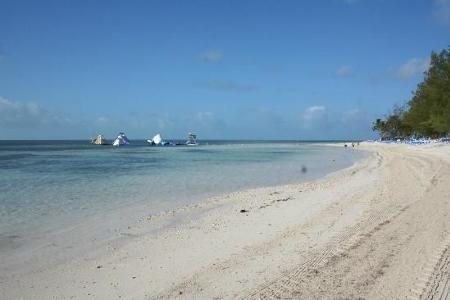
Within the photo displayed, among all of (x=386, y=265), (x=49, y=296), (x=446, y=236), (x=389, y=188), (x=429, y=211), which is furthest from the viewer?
(x=389, y=188)

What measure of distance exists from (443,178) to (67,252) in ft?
57.3

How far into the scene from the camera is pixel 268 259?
7551 millimetres

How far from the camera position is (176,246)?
29.1ft

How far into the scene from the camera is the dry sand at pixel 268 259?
6086 millimetres

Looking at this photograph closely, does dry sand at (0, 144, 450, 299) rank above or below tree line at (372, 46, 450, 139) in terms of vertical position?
below

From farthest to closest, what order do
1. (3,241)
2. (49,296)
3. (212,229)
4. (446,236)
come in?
(212,229) → (3,241) → (446,236) → (49,296)

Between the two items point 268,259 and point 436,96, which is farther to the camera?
point 436,96

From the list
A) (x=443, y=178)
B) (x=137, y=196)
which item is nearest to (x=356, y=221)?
(x=137, y=196)

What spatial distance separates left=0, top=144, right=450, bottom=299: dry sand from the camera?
6.09m

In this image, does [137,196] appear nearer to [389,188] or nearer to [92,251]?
[92,251]

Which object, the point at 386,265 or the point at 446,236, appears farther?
the point at 446,236

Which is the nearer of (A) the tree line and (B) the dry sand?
(B) the dry sand

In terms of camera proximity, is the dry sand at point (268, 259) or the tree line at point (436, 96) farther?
the tree line at point (436, 96)

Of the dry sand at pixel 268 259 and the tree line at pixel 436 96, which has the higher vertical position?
the tree line at pixel 436 96
